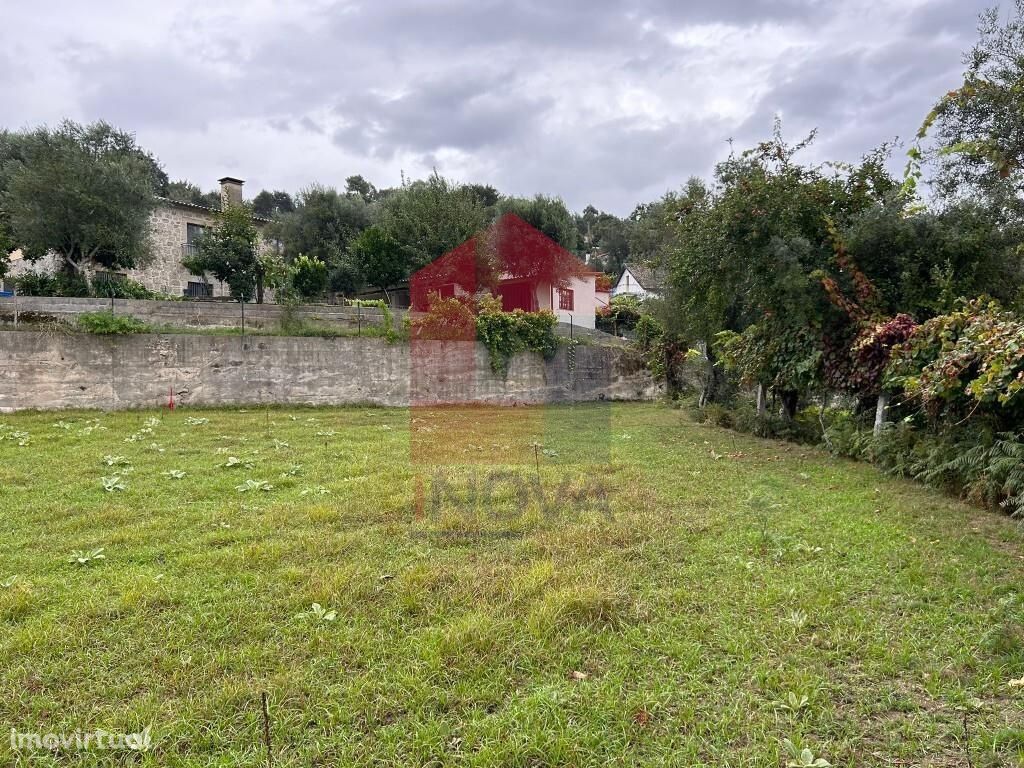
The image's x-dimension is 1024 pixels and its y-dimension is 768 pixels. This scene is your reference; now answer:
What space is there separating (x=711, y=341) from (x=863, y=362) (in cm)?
495

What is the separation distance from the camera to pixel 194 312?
12258 millimetres

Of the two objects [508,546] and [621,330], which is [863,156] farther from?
[621,330]

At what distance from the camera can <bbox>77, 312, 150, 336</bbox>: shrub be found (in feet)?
35.1

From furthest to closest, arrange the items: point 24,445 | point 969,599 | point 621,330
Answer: point 621,330 → point 24,445 → point 969,599

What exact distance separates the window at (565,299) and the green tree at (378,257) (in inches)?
260

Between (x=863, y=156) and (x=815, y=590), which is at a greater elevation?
(x=863, y=156)

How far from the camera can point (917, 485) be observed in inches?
243

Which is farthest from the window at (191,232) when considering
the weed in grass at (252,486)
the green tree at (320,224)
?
the weed in grass at (252,486)

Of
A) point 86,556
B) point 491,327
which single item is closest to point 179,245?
point 491,327

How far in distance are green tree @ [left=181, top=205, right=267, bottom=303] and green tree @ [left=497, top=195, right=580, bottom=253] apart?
10062 millimetres

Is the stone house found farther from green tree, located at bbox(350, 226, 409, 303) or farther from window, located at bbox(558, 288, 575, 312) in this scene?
window, located at bbox(558, 288, 575, 312)

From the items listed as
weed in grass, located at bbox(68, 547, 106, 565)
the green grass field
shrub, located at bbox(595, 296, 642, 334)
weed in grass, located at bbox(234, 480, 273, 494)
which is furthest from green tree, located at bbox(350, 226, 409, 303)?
weed in grass, located at bbox(68, 547, 106, 565)

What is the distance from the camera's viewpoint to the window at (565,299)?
74.2ft

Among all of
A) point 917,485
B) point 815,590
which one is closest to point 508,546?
point 815,590
